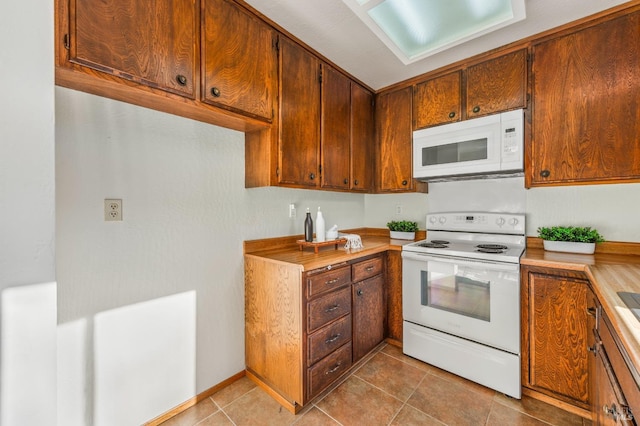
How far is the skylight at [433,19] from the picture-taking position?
1.50 metres

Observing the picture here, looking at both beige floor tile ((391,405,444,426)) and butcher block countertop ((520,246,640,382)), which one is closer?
butcher block countertop ((520,246,640,382))

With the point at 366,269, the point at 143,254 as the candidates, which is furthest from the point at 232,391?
the point at 366,269

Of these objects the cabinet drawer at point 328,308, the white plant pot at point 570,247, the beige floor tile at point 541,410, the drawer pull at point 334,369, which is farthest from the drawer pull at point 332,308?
the white plant pot at point 570,247

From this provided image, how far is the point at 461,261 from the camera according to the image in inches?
75.2

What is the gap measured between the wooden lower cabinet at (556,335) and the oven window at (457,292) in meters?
0.23

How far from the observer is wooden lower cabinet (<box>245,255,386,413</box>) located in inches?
64.1

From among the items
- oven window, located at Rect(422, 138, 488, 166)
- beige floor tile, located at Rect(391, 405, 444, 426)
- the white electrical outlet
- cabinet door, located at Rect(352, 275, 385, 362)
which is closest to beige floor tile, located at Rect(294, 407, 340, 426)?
beige floor tile, located at Rect(391, 405, 444, 426)

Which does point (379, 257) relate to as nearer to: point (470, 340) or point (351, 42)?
point (470, 340)

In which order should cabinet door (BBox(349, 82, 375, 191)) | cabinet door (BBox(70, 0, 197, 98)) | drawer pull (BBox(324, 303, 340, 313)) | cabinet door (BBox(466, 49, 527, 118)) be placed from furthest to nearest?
cabinet door (BBox(349, 82, 375, 191)) < cabinet door (BBox(466, 49, 527, 118)) < drawer pull (BBox(324, 303, 340, 313)) < cabinet door (BBox(70, 0, 197, 98))

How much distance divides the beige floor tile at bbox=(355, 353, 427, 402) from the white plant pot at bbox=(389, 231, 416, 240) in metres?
1.10

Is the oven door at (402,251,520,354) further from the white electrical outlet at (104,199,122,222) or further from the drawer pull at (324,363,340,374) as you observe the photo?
the white electrical outlet at (104,199,122,222)

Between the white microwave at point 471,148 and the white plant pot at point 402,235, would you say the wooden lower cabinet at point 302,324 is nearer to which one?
the white plant pot at point 402,235

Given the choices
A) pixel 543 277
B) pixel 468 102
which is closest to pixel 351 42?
pixel 468 102

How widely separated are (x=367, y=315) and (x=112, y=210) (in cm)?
185
